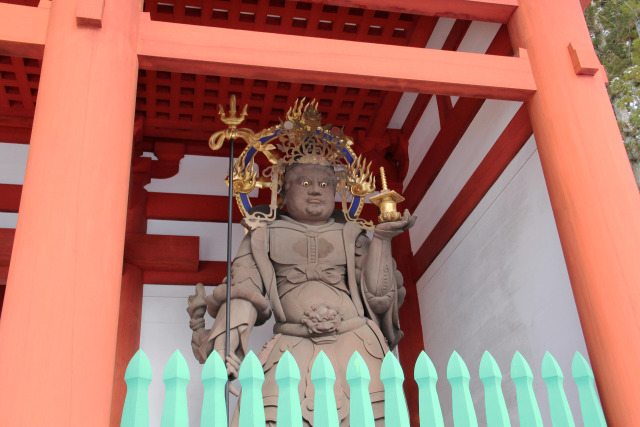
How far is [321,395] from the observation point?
83.3 inches

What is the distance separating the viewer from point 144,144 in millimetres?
4969

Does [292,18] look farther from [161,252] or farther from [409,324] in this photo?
[409,324]

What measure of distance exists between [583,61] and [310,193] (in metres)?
1.61

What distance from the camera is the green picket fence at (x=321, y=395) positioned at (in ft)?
6.63

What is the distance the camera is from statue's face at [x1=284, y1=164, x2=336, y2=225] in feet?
13.3

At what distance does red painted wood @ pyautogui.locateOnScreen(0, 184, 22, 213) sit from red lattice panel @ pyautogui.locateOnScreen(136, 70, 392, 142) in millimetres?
927

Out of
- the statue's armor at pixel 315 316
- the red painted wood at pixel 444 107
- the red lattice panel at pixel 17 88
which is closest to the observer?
the statue's armor at pixel 315 316

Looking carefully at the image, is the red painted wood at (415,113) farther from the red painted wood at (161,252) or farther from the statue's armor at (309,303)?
the red painted wood at (161,252)

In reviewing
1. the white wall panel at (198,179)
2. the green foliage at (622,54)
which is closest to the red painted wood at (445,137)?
the white wall panel at (198,179)

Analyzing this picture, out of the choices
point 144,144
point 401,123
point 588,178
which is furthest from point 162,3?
point 588,178

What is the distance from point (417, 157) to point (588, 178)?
7.02ft

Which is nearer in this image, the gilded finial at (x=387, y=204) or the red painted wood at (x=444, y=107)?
the gilded finial at (x=387, y=204)

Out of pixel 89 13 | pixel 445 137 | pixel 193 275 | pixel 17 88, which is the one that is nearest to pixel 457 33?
pixel 445 137

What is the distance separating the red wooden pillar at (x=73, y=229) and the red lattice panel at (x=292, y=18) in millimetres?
1473
